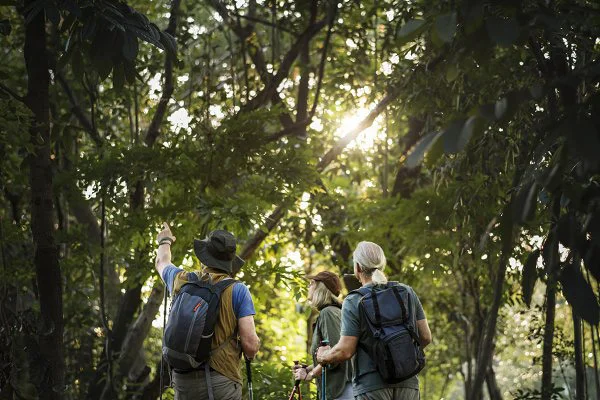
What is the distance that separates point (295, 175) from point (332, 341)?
11.1 ft

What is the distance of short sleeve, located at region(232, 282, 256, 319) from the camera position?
17.1 ft

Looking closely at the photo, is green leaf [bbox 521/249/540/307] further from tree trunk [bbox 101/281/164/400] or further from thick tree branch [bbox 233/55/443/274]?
tree trunk [bbox 101/281/164/400]

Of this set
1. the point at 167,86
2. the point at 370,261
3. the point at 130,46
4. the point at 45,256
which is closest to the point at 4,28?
the point at 130,46

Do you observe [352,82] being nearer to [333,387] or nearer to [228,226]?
[228,226]

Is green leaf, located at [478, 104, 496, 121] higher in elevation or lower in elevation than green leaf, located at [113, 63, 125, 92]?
lower

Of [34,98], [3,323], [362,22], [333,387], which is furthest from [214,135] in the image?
[362,22]

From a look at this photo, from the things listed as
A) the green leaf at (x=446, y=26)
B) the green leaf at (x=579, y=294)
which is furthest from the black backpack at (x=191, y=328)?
the green leaf at (x=446, y=26)

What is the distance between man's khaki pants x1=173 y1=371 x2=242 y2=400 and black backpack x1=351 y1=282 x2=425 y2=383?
2.56 feet

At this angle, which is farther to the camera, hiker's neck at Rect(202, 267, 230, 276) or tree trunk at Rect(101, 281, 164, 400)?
tree trunk at Rect(101, 281, 164, 400)

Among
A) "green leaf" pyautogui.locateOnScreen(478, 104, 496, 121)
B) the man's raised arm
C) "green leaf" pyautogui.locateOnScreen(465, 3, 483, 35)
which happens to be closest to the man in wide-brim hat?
the man's raised arm

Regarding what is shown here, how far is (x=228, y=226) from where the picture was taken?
320 inches

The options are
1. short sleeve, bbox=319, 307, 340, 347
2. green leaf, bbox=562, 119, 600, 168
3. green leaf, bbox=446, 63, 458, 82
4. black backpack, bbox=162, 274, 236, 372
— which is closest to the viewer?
green leaf, bbox=562, 119, 600, 168

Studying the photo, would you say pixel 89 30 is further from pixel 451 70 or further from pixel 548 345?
Answer: pixel 548 345

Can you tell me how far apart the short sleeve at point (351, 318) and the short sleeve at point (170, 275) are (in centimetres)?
106
